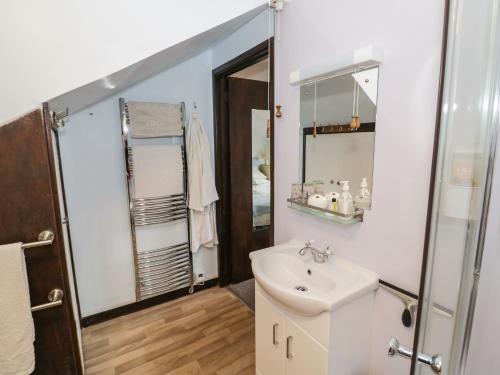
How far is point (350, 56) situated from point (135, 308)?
2.61m

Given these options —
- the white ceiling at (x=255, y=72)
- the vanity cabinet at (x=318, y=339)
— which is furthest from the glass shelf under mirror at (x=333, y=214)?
the white ceiling at (x=255, y=72)

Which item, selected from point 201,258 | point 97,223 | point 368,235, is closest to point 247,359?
point 201,258

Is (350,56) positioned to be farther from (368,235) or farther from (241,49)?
(241,49)

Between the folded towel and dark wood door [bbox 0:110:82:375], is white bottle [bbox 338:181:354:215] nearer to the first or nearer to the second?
dark wood door [bbox 0:110:82:375]

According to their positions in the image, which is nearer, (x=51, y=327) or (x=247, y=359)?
(x=51, y=327)

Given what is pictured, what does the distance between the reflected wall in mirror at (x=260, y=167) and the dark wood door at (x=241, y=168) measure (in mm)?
60

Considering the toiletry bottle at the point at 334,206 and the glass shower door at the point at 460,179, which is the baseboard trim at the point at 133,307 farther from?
the glass shower door at the point at 460,179

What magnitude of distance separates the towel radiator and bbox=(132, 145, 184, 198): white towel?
42 mm

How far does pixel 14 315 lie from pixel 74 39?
1136 millimetres

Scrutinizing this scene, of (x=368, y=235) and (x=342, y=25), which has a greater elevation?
(x=342, y=25)

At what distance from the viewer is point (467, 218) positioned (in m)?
0.73

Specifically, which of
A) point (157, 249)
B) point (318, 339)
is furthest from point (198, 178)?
point (318, 339)

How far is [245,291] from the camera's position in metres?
2.84

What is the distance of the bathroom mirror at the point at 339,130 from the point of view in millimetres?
1325
